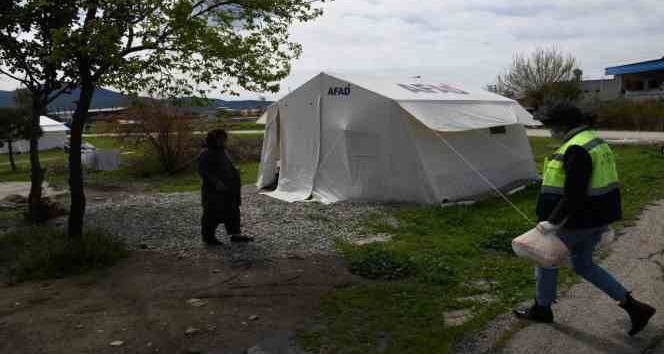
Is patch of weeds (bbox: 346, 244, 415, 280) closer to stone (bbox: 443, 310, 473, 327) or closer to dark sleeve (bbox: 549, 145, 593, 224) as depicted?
stone (bbox: 443, 310, 473, 327)

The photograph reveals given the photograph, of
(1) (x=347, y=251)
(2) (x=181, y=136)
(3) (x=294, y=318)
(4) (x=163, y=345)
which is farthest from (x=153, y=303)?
(2) (x=181, y=136)

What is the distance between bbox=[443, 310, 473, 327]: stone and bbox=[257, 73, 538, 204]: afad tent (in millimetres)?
5249

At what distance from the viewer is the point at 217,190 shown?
Answer: 711 centimetres

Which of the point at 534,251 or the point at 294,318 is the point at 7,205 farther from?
the point at 534,251

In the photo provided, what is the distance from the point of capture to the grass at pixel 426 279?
13.9 ft

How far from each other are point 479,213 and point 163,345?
6227 mm

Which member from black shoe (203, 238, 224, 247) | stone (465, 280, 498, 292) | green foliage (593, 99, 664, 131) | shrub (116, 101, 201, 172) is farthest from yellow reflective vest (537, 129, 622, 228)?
green foliage (593, 99, 664, 131)

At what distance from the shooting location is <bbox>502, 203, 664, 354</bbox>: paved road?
12.7 feet

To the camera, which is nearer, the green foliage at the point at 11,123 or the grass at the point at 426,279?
the grass at the point at 426,279

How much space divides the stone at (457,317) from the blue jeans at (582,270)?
622 millimetres

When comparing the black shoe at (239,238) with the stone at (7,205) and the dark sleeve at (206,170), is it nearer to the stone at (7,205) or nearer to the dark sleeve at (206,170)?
the dark sleeve at (206,170)

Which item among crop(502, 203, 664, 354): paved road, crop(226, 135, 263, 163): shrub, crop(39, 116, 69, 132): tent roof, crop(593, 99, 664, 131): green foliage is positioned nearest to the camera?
crop(502, 203, 664, 354): paved road

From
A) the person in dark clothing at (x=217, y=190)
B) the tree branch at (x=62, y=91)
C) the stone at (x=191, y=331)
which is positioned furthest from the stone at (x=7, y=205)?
the stone at (x=191, y=331)

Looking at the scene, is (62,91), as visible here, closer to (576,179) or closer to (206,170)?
(206,170)
